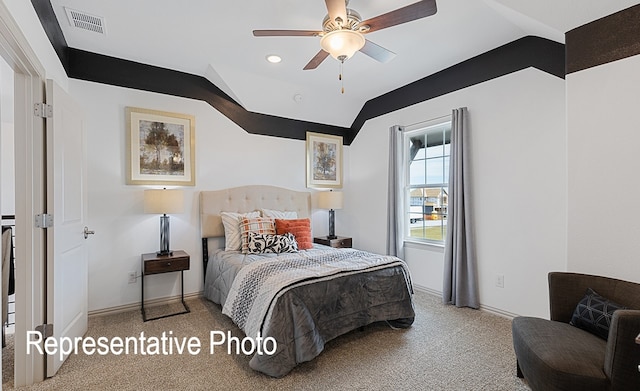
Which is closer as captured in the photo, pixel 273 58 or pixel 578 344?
pixel 578 344

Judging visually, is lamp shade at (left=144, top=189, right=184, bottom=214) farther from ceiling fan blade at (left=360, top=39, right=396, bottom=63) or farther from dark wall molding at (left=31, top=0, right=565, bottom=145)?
ceiling fan blade at (left=360, top=39, right=396, bottom=63)

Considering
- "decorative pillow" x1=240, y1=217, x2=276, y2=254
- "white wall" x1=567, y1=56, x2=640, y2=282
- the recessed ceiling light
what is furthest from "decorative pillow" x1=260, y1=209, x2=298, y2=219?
"white wall" x1=567, y1=56, x2=640, y2=282

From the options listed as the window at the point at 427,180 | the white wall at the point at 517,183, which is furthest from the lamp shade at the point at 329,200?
the white wall at the point at 517,183

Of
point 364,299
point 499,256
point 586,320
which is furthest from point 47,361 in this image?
point 499,256

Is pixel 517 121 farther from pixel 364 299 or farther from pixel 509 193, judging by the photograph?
pixel 364 299

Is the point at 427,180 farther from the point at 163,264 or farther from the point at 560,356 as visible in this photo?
the point at 163,264

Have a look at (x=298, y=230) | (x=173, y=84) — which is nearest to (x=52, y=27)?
(x=173, y=84)

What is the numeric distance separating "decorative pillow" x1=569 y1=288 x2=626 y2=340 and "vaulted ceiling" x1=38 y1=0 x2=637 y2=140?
1.86 meters

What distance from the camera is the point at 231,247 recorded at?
12.1ft

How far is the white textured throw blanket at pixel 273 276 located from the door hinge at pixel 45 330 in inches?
47.5

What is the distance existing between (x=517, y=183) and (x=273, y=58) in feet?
9.45

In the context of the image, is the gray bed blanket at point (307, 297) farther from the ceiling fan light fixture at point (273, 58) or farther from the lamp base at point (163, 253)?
the ceiling fan light fixture at point (273, 58)

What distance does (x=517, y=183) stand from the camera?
319cm

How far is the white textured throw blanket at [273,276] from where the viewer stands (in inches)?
93.4
